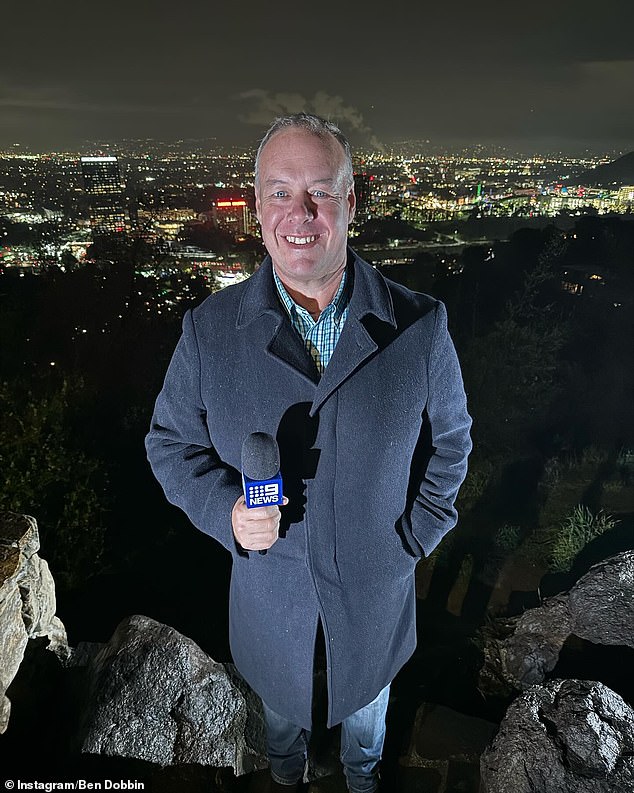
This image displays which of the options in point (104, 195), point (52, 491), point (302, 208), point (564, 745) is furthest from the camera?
point (104, 195)

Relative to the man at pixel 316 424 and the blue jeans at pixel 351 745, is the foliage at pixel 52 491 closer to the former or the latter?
the blue jeans at pixel 351 745

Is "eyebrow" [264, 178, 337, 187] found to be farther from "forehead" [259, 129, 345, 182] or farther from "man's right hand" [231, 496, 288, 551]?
"man's right hand" [231, 496, 288, 551]

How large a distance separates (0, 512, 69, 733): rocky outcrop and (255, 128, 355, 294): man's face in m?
2.31

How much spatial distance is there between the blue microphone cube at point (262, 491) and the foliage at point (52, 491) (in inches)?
185

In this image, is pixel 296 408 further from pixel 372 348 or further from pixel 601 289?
pixel 601 289

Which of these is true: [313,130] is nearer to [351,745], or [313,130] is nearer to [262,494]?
[262,494]

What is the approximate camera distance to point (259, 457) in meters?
1.61

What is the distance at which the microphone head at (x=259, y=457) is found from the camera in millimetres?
1608

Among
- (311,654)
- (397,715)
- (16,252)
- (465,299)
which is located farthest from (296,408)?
(465,299)

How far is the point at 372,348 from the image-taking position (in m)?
1.79

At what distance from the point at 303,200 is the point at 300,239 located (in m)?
0.12

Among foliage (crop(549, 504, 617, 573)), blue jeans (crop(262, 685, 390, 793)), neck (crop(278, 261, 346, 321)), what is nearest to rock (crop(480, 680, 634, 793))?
blue jeans (crop(262, 685, 390, 793))

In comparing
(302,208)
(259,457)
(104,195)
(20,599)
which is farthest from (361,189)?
(104,195)

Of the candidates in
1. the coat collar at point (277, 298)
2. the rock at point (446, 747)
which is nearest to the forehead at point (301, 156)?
the coat collar at point (277, 298)
